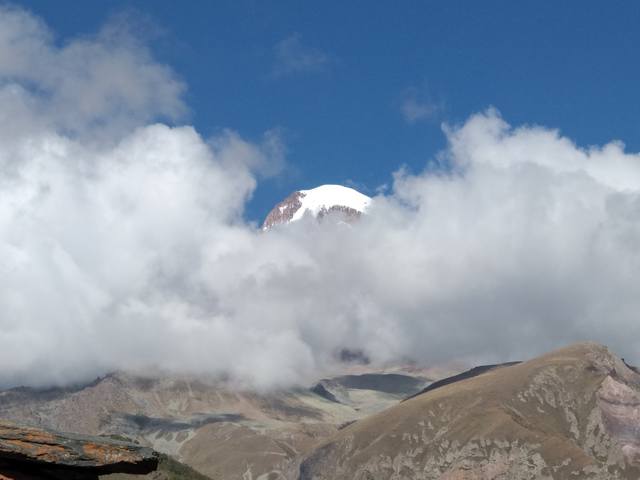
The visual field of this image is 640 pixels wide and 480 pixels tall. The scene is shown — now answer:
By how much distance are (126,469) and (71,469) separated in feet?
7.15

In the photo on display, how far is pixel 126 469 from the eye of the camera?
114ft

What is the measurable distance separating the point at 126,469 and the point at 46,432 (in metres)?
3.53

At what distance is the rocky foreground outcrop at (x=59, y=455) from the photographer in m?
32.8

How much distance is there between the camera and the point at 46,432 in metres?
34.1

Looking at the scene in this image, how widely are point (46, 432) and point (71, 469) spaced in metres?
1.79

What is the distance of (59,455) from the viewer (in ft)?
109

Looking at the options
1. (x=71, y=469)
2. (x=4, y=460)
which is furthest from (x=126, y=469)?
(x=4, y=460)

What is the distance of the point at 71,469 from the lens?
33.9 meters

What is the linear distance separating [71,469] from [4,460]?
101 inches

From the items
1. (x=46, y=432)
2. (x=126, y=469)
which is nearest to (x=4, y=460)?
(x=46, y=432)

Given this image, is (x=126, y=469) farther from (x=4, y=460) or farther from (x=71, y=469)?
(x=4, y=460)

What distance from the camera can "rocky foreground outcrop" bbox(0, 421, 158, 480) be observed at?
3275 cm
